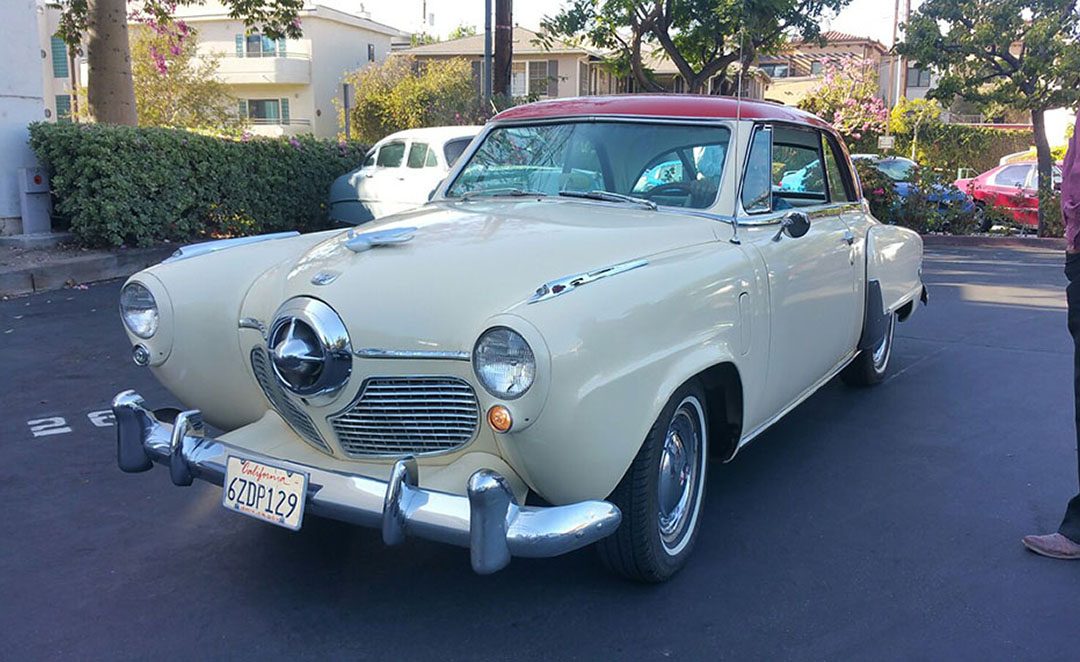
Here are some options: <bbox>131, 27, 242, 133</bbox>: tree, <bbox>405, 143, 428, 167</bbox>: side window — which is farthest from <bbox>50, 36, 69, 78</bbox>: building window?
<bbox>405, 143, 428, 167</bbox>: side window

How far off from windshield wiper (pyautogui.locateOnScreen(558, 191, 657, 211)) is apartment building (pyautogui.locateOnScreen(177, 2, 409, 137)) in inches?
1513

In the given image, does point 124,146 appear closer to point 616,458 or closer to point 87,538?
point 87,538

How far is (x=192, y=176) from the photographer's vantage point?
1092 cm

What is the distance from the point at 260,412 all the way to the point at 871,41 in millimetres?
49791

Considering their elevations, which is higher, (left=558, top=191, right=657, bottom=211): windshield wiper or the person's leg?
(left=558, top=191, right=657, bottom=211): windshield wiper

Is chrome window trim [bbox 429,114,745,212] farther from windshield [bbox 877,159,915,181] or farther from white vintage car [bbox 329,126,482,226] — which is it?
windshield [bbox 877,159,915,181]

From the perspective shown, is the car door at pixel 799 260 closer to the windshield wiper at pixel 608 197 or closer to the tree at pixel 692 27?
the windshield wiper at pixel 608 197

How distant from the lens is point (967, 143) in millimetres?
27188

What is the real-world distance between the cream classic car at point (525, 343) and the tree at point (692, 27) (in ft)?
33.8

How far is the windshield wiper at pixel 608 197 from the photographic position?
3935 millimetres

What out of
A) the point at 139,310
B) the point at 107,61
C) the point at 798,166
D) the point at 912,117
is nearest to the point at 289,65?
the point at 912,117

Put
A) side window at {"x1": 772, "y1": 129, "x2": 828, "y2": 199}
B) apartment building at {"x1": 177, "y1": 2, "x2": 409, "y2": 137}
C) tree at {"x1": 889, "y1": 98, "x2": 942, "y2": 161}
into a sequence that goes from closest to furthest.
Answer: side window at {"x1": 772, "y1": 129, "x2": 828, "y2": 199}
tree at {"x1": 889, "y1": 98, "x2": 942, "y2": 161}
apartment building at {"x1": 177, "y1": 2, "x2": 409, "y2": 137}

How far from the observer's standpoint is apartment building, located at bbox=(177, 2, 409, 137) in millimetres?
40125

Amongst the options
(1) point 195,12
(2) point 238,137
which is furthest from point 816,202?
(1) point 195,12
